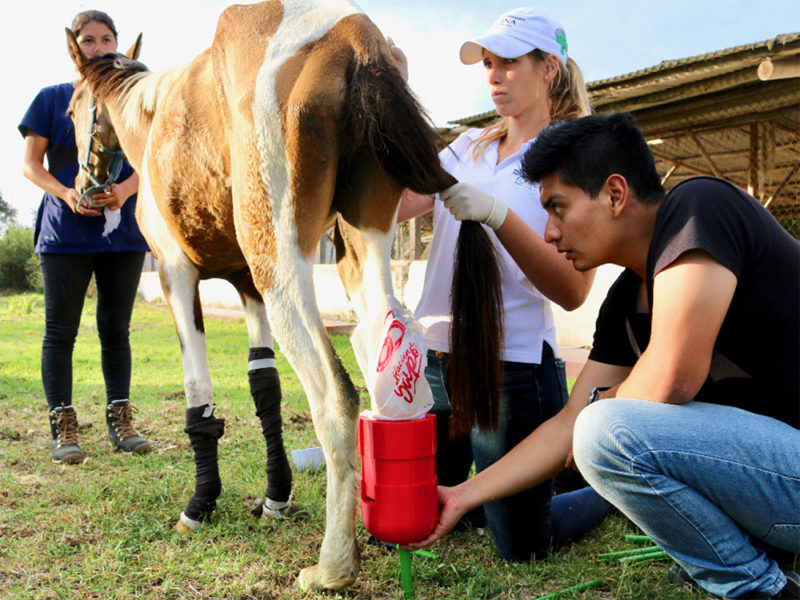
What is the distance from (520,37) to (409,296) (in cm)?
645

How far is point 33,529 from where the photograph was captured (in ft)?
7.98

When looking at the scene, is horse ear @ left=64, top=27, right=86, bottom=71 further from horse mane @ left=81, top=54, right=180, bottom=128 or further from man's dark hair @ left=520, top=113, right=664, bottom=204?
man's dark hair @ left=520, top=113, right=664, bottom=204

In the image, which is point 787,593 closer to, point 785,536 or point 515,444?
point 785,536

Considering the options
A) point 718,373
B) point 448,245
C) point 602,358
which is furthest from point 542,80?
point 718,373

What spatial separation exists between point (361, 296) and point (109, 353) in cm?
227

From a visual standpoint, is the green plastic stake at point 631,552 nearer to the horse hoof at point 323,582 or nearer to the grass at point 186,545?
the grass at point 186,545

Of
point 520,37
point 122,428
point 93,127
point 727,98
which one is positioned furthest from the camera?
point 727,98

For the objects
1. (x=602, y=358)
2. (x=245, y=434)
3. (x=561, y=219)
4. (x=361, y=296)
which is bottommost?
(x=245, y=434)

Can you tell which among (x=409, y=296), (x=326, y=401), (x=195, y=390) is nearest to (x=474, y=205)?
(x=326, y=401)

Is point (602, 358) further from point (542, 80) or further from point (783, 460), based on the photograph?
point (542, 80)

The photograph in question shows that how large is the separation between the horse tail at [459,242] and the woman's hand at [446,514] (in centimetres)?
23

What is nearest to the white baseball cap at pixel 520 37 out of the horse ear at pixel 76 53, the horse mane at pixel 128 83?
the horse mane at pixel 128 83

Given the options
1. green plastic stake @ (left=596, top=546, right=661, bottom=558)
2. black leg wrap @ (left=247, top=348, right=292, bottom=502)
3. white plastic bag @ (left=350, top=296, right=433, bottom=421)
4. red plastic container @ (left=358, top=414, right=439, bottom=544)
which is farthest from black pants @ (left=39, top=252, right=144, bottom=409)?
green plastic stake @ (left=596, top=546, right=661, bottom=558)

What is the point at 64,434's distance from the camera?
11.2 ft
